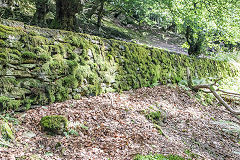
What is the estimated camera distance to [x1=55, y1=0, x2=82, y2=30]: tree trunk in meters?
6.40

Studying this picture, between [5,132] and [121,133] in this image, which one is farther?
[121,133]

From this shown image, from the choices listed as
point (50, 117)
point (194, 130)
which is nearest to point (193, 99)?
point (194, 130)

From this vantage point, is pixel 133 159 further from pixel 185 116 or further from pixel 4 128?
pixel 185 116

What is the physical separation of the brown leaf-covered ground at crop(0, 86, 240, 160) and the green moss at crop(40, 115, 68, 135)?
4.1 inches

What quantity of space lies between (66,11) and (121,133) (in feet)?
15.1

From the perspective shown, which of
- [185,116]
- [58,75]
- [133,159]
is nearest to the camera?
[133,159]

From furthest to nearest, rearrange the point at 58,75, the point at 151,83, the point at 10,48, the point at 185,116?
1. the point at 151,83
2. the point at 185,116
3. the point at 58,75
4. the point at 10,48

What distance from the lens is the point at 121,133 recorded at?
419 centimetres

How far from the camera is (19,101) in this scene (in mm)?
3939

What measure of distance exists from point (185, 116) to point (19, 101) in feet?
17.1

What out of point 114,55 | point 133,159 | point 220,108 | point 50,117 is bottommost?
point 220,108

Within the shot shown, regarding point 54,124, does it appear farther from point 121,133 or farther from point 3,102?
point 121,133

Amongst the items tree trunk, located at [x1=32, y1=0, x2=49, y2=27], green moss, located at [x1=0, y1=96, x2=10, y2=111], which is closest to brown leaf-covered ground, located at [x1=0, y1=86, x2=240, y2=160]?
green moss, located at [x1=0, y1=96, x2=10, y2=111]

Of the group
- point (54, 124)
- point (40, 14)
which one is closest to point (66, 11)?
point (40, 14)
